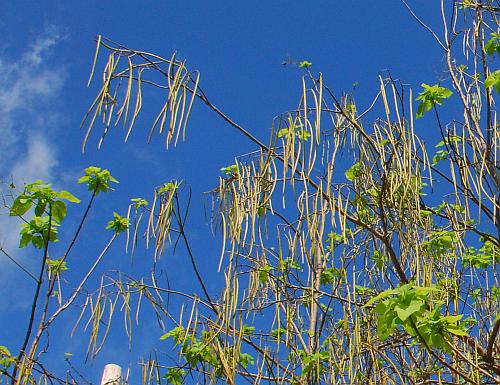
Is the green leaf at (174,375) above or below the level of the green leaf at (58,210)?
below

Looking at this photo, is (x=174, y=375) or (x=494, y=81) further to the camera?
(x=174, y=375)

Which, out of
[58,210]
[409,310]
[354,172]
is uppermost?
[354,172]

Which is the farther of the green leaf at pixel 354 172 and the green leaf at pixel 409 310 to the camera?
the green leaf at pixel 354 172

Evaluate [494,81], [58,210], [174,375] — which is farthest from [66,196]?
[494,81]

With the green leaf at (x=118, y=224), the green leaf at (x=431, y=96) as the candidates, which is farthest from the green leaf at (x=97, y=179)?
the green leaf at (x=431, y=96)

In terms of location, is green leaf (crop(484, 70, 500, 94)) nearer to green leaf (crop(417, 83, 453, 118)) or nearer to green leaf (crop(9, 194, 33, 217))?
green leaf (crop(417, 83, 453, 118))

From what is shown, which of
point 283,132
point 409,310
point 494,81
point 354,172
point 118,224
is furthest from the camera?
point 118,224

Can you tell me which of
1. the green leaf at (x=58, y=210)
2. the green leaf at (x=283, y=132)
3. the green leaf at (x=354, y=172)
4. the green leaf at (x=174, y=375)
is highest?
the green leaf at (x=354, y=172)

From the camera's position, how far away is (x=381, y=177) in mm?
2346

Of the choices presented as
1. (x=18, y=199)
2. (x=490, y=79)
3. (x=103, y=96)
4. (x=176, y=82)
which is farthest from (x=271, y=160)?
(x=18, y=199)

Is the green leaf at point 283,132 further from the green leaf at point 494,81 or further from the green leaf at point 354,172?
the green leaf at point 494,81

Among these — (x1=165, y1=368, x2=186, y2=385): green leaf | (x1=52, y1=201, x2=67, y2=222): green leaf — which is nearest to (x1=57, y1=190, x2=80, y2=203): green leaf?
(x1=52, y1=201, x2=67, y2=222): green leaf

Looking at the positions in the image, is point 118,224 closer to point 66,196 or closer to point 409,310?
point 66,196

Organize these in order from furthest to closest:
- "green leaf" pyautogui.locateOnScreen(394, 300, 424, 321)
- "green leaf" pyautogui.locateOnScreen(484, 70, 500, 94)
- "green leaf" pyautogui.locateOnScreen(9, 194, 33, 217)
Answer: "green leaf" pyautogui.locateOnScreen(9, 194, 33, 217)
"green leaf" pyautogui.locateOnScreen(484, 70, 500, 94)
"green leaf" pyautogui.locateOnScreen(394, 300, 424, 321)
